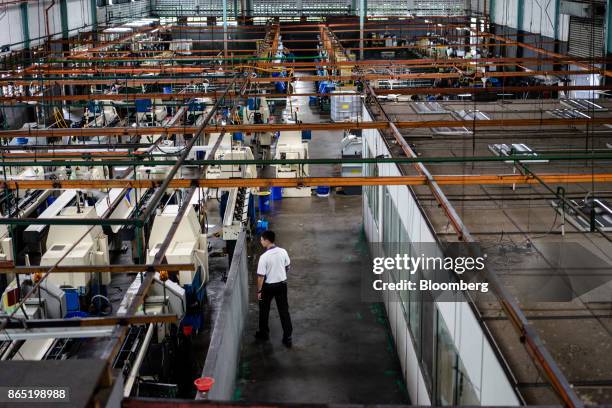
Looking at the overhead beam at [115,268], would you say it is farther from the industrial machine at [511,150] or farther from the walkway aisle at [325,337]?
the industrial machine at [511,150]

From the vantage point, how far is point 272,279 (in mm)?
11781

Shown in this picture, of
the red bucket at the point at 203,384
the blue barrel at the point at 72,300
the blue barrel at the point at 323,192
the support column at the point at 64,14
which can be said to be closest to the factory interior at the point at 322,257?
the red bucket at the point at 203,384

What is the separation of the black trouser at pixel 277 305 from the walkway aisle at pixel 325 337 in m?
0.25

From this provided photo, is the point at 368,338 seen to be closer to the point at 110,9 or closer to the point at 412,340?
the point at 412,340

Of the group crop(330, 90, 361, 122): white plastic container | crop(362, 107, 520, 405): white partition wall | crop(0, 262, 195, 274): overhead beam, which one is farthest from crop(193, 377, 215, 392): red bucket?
crop(330, 90, 361, 122): white plastic container

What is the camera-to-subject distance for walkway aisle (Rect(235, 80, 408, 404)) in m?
11.2

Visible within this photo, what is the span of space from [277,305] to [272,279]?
54cm

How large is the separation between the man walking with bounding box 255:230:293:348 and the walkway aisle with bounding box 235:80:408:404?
0.42m

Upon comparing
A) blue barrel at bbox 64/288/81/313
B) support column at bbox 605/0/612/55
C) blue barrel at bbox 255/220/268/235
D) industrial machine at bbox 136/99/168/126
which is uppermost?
support column at bbox 605/0/612/55

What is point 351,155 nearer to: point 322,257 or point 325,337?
point 322,257

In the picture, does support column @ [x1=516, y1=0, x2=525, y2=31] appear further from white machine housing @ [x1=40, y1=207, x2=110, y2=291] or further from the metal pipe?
the metal pipe

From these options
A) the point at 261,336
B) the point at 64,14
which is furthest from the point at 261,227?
the point at 64,14

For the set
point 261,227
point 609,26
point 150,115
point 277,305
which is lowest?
point 261,227

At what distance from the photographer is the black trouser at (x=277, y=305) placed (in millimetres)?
11898
